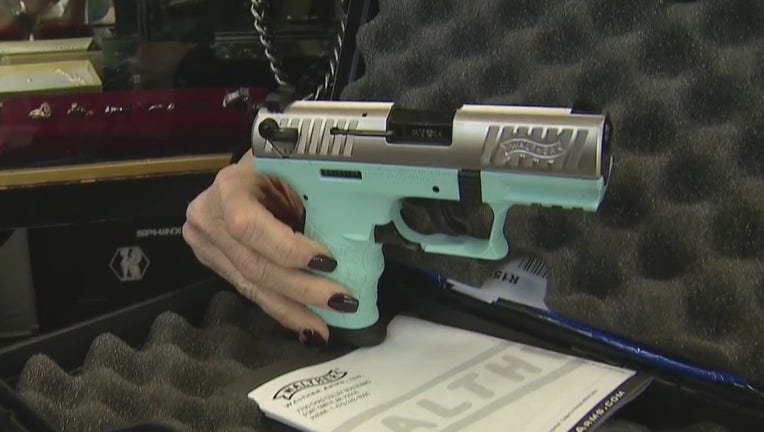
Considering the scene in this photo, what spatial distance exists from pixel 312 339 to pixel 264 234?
8cm

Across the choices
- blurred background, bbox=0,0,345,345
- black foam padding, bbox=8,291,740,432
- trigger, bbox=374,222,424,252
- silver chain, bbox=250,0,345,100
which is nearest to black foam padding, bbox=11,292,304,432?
black foam padding, bbox=8,291,740,432

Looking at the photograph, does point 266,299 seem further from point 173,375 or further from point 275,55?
point 275,55

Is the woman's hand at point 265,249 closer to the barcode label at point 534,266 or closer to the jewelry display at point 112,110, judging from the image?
the barcode label at point 534,266

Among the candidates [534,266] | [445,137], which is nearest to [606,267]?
[534,266]

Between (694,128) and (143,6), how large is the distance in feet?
2.51

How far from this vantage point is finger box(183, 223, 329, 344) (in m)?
0.59

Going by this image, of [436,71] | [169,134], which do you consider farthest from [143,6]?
[436,71]

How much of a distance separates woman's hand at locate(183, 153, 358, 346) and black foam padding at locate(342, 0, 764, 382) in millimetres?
84

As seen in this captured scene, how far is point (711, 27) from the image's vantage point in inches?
22.2

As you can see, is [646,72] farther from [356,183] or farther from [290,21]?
[290,21]

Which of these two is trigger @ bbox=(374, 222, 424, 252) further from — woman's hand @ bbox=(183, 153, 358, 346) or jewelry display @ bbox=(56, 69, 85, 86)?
jewelry display @ bbox=(56, 69, 85, 86)

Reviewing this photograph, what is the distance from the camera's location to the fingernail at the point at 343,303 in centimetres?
57

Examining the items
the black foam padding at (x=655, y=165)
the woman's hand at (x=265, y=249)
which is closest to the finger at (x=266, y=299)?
the woman's hand at (x=265, y=249)

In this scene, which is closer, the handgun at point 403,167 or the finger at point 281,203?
the handgun at point 403,167
